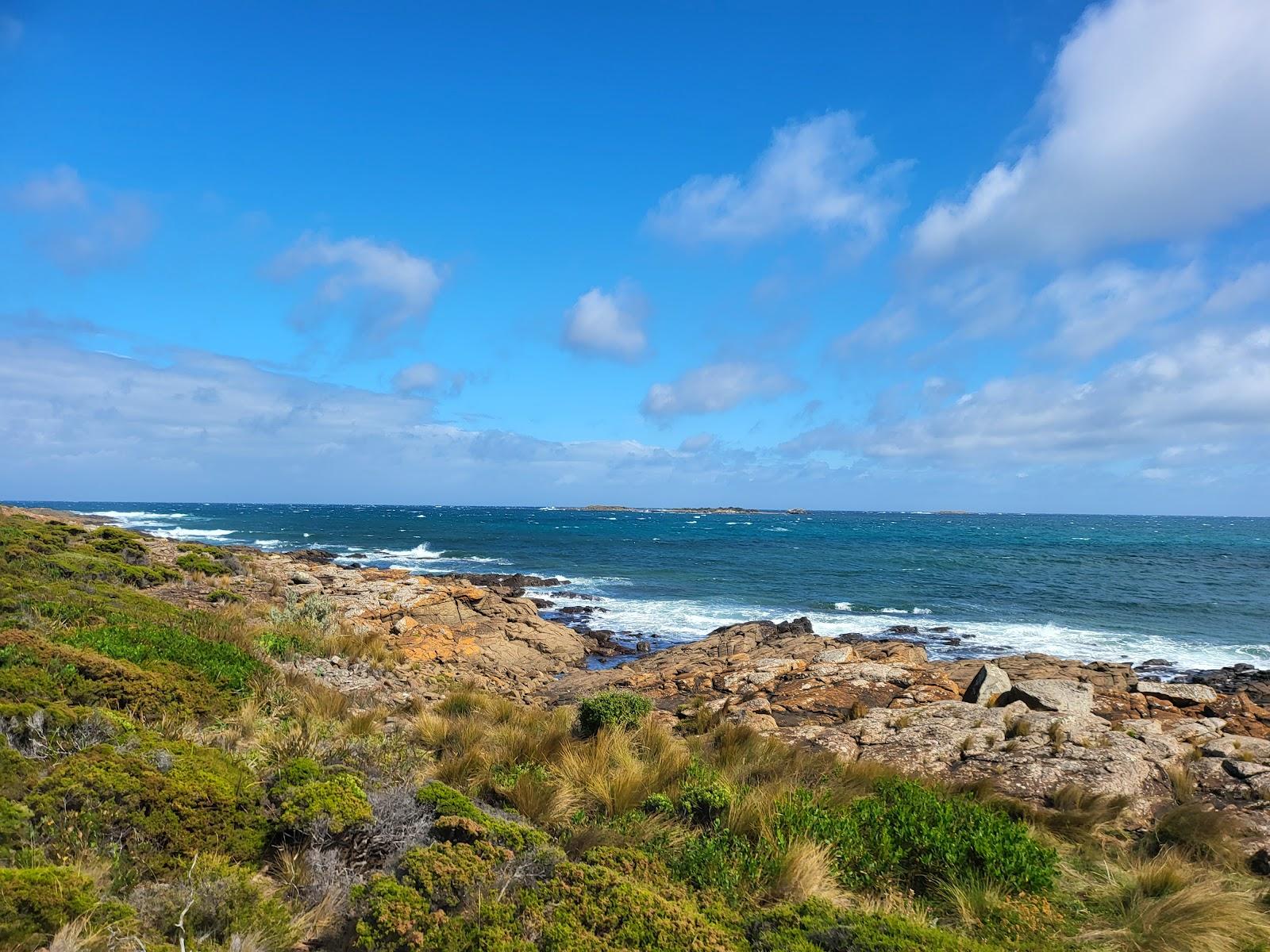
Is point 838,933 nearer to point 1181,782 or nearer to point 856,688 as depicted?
point 1181,782

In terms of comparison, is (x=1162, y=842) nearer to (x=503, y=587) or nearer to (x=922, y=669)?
(x=922, y=669)

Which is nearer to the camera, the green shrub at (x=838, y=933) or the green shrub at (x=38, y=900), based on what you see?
the green shrub at (x=38, y=900)

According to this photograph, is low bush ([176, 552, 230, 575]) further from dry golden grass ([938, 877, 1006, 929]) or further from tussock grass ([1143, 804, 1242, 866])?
tussock grass ([1143, 804, 1242, 866])

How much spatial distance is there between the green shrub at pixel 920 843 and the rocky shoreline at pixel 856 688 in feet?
10.3

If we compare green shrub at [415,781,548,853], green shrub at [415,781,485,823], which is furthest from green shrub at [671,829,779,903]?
green shrub at [415,781,485,823]

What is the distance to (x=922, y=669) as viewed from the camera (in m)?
17.7

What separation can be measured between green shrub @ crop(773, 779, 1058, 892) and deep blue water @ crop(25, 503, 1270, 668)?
21483 mm

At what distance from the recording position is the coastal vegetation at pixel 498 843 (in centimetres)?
380

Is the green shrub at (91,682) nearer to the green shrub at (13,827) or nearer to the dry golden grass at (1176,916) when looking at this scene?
the green shrub at (13,827)

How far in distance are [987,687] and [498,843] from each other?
534 inches

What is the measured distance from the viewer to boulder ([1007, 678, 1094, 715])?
13281mm

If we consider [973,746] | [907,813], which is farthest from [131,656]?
[973,746]

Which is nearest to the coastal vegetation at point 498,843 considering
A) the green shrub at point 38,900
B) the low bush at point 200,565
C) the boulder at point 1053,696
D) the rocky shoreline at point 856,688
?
the green shrub at point 38,900

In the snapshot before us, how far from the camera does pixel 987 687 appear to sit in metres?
14.6
